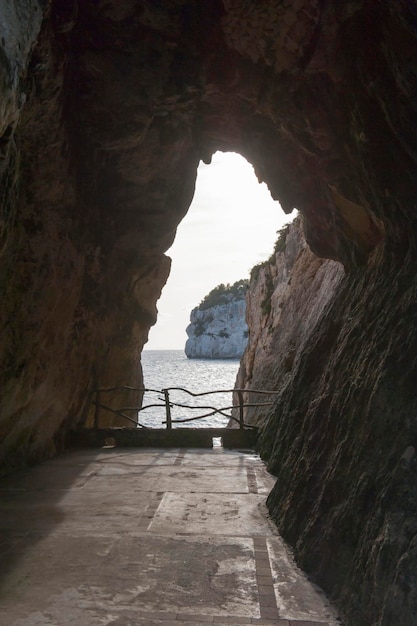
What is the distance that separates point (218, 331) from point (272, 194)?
145 meters

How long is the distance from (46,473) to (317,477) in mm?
5022

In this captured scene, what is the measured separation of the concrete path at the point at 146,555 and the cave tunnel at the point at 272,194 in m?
0.40

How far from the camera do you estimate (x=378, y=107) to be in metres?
5.30

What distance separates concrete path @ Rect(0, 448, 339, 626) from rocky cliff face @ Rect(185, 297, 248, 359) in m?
124

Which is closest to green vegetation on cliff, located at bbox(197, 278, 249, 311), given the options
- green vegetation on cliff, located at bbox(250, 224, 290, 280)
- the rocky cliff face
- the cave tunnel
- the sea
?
the rocky cliff face

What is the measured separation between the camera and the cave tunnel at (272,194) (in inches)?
156

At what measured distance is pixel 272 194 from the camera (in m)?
10.5

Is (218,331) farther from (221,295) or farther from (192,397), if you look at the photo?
(192,397)

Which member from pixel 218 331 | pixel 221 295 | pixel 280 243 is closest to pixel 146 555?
pixel 280 243

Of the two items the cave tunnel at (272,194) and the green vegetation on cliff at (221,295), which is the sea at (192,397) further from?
the cave tunnel at (272,194)

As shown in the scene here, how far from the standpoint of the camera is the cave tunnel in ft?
13.0

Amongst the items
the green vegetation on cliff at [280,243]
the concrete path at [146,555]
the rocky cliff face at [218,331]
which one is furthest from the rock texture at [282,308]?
the rocky cliff face at [218,331]

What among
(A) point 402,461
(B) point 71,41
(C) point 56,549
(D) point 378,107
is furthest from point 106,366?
(A) point 402,461

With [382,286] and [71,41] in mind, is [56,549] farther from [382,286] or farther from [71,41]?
[71,41]
